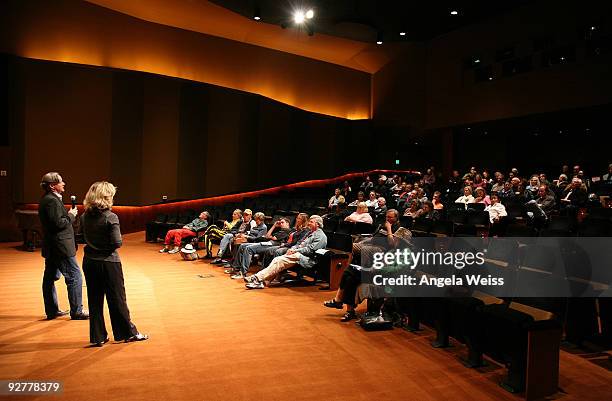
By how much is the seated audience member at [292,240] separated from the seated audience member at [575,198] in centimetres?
393

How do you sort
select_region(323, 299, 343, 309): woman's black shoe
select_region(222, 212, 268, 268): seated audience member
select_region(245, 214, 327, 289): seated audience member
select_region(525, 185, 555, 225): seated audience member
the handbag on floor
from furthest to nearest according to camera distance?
select_region(222, 212, 268, 268): seated audience member < select_region(525, 185, 555, 225): seated audience member < select_region(245, 214, 327, 289): seated audience member < select_region(323, 299, 343, 309): woman's black shoe < the handbag on floor

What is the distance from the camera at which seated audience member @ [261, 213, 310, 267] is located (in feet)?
21.3

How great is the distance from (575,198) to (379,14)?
822 cm

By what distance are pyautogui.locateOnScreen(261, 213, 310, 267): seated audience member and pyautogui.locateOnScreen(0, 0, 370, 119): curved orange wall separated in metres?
7.97

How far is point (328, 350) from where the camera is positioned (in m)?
3.78

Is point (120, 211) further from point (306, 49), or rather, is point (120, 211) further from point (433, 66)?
point (433, 66)

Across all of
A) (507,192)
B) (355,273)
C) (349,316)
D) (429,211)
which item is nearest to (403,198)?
(507,192)

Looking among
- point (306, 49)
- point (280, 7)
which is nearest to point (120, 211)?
point (280, 7)

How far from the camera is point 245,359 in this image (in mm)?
3543

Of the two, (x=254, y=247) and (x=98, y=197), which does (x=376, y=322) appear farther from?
(x=254, y=247)

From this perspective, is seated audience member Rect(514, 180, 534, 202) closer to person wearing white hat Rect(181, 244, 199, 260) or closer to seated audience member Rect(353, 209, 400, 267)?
seated audience member Rect(353, 209, 400, 267)

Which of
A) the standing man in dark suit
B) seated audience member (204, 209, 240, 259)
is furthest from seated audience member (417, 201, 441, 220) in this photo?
the standing man in dark suit

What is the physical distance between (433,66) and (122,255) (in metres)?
11.2

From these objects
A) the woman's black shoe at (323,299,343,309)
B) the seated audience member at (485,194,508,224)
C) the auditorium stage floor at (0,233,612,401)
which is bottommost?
the auditorium stage floor at (0,233,612,401)
